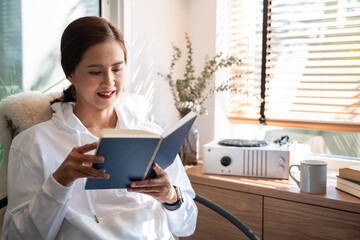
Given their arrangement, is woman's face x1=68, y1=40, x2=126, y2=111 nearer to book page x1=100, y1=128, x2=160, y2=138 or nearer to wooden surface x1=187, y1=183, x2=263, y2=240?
book page x1=100, y1=128, x2=160, y2=138

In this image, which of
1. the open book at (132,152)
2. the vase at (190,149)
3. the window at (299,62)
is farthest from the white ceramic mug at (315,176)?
the open book at (132,152)

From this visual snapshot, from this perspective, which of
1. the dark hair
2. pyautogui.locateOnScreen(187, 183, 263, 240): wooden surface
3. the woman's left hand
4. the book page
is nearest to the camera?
the book page

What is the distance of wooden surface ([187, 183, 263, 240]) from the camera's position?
1574mm

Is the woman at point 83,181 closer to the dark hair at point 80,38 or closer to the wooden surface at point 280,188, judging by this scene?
the dark hair at point 80,38

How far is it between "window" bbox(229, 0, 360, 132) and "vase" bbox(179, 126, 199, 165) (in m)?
0.40

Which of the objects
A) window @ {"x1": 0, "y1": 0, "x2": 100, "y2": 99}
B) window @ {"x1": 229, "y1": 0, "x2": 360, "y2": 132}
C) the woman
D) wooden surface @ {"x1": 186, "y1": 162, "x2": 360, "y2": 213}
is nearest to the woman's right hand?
the woman

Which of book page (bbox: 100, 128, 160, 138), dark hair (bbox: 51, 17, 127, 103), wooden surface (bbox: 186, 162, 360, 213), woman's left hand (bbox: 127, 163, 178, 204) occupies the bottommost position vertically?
wooden surface (bbox: 186, 162, 360, 213)

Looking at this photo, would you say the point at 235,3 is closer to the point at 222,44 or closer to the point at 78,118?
the point at 222,44

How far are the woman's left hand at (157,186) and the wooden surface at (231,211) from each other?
0.63m

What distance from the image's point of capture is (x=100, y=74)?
3.73 feet

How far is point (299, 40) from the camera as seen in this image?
6.36ft

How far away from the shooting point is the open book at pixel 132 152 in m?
0.75

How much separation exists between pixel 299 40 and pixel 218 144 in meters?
0.77

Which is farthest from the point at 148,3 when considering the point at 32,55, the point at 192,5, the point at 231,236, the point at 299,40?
the point at 231,236
